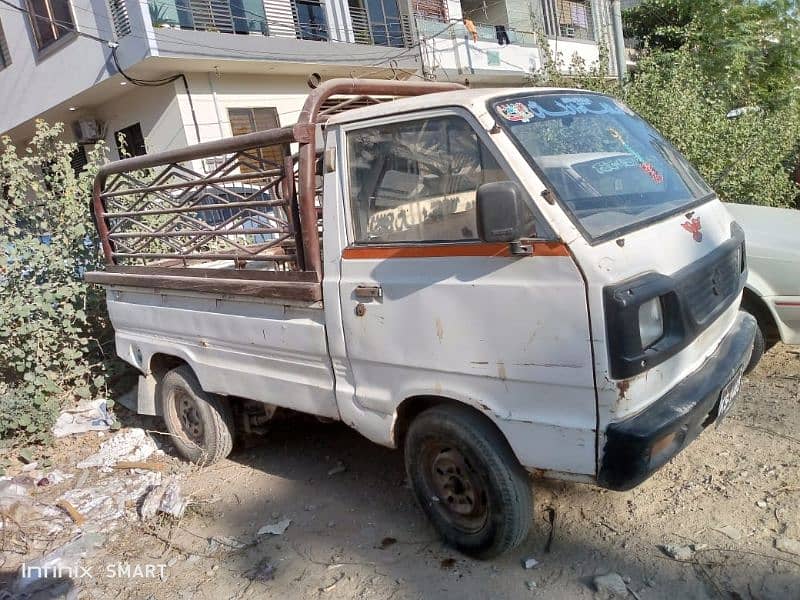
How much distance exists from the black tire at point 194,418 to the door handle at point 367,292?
1822 mm

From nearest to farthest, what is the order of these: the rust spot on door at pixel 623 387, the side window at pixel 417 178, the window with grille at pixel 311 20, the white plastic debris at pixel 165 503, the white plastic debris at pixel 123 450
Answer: the rust spot on door at pixel 623 387, the side window at pixel 417 178, the white plastic debris at pixel 165 503, the white plastic debris at pixel 123 450, the window with grille at pixel 311 20

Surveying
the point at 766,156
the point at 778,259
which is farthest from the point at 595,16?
the point at 778,259

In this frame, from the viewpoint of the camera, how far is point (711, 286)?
2732mm

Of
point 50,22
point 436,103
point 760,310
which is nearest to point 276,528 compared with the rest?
point 436,103

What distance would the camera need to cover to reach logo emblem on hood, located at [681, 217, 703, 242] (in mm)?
2756

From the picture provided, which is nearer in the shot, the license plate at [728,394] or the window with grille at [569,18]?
the license plate at [728,394]

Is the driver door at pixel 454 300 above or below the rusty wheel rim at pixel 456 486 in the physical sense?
above

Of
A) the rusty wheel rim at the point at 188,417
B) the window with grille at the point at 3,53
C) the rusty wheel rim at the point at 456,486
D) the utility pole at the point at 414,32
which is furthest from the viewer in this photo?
the utility pole at the point at 414,32

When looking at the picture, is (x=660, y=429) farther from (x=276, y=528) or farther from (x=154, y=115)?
(x=154, y=115)

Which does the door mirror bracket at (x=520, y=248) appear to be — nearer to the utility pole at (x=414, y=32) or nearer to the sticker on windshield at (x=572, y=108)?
the sticker on windshield at (x=572, y=108)

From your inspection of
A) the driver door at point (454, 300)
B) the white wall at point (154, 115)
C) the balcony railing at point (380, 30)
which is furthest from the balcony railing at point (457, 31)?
the driver door at point (454, 300)

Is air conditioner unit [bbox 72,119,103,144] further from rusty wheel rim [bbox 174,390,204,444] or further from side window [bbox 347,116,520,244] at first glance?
side window [bbox 347,116,520,244]

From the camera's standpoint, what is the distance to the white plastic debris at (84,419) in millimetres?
5113

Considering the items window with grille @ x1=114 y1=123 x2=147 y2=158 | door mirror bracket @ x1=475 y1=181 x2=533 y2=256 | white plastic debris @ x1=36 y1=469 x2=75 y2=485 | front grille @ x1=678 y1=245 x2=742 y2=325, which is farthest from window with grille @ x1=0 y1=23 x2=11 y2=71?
front grille @ x1=678 y1=245 x2=742 y2=325
